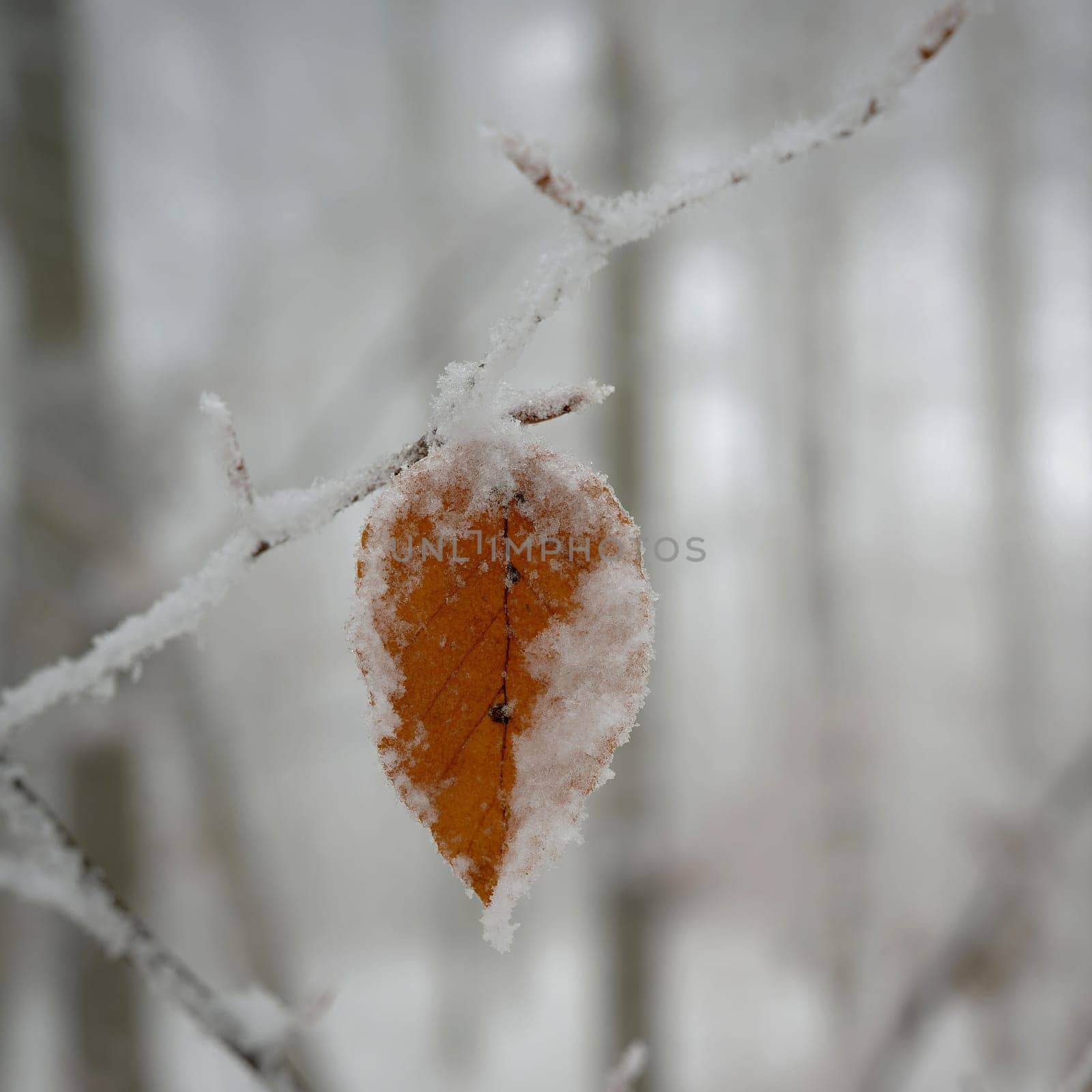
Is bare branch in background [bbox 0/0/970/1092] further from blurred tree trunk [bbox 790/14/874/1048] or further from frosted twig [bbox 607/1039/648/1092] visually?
blurred tree trunk [bbox 790/14/874/1048]

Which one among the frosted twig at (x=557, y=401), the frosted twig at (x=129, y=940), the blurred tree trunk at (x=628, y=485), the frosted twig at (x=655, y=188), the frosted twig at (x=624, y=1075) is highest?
the blurred tree trunk at (x=628, y=485)

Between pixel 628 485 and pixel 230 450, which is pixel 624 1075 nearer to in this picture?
pixel 230 450

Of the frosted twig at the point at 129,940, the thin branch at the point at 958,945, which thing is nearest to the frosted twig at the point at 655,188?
the frosted twig at the point at 129,940

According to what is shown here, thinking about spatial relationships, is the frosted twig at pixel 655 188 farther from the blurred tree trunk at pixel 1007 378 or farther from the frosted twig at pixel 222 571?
the blurred tree trunk at pixel 1007 378

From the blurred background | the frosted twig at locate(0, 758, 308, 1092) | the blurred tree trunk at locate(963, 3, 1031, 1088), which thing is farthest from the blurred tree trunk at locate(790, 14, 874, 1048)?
the frosted twig at locate(0, 758, 308, 1092)

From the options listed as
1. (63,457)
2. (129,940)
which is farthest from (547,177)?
(63,457)
